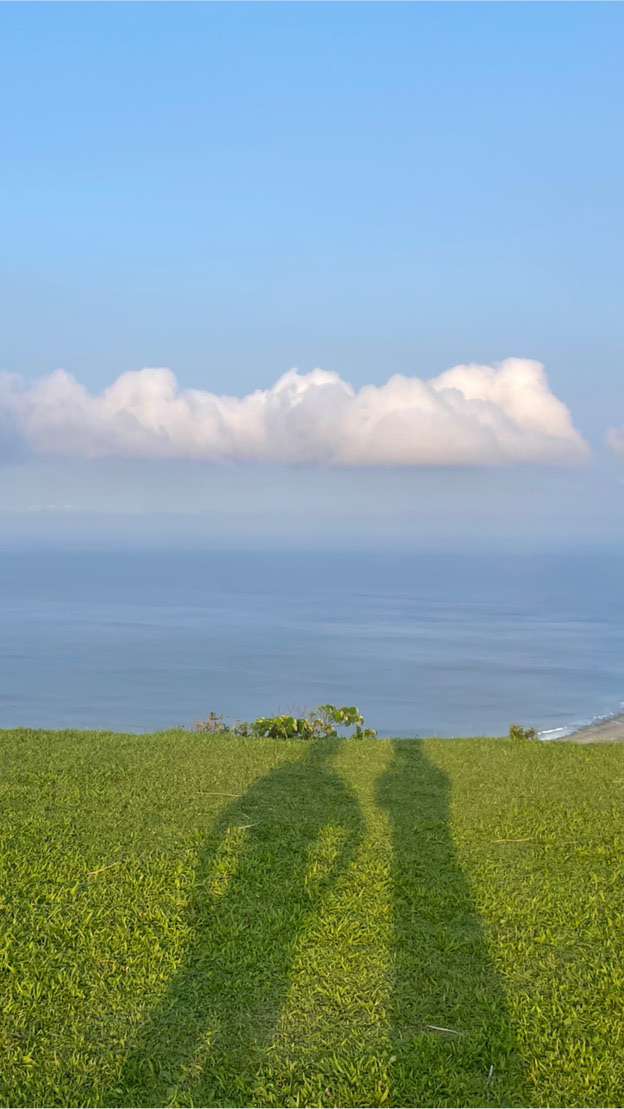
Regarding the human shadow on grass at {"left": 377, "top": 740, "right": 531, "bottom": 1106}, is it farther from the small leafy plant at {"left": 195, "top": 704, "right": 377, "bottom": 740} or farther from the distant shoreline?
the distant shoreline

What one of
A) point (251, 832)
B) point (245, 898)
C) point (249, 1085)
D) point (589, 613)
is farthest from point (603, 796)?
point (589, 613)

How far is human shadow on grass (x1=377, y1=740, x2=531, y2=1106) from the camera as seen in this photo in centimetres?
399

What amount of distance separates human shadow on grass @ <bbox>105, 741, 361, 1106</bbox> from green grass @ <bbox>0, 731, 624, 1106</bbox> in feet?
0.05

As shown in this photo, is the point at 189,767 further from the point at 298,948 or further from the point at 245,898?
the point at 298,948

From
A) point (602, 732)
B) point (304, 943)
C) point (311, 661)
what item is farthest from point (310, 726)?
point (311, 661)

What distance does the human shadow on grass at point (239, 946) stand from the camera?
13.2 ft

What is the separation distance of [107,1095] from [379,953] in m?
1.80

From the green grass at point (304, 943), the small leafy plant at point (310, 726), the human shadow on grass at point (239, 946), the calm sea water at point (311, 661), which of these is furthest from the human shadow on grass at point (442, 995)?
the calm sea water at point (311, 661)

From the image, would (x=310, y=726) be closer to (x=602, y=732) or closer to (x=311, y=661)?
(x=602, y=732)

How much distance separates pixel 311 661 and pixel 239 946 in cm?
9540

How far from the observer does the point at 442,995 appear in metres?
4.71

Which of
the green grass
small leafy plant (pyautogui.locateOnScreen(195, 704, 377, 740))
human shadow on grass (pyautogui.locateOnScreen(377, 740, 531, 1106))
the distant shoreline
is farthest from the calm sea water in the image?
human shadow on grass (pyautogui.locateOnScreen(377, 740, 531, 1106))

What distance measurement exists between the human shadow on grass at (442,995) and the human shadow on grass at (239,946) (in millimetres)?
578

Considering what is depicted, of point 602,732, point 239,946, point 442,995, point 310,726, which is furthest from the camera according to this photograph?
point 602,732
